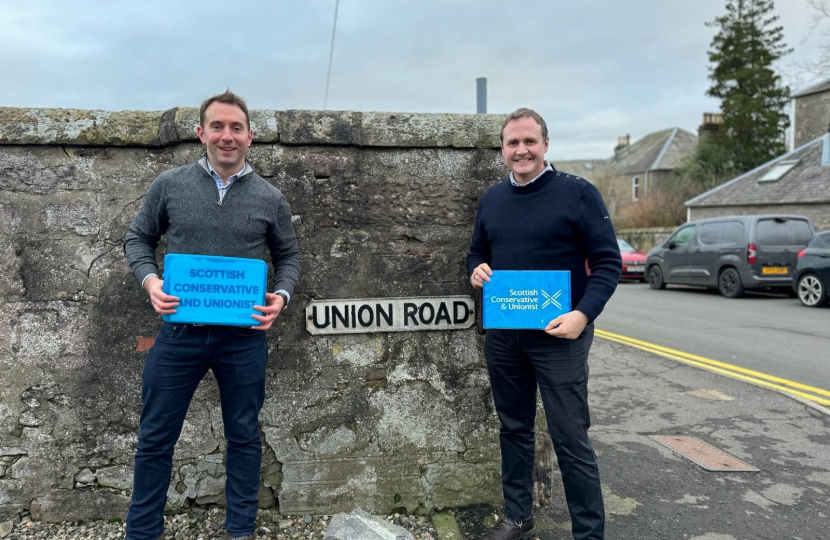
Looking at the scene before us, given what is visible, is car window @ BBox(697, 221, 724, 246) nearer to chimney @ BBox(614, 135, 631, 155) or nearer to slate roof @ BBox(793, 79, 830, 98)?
slate roof @ BBox(793, 79, 830, 98)

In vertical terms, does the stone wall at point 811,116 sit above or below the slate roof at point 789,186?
above

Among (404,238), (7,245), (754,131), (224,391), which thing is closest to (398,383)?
(404,238)

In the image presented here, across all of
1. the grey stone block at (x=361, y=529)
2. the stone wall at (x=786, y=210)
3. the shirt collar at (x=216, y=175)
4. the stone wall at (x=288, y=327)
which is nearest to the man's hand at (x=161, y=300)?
the shirt collar at (x=216, y=175)

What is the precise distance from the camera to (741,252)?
13055mm

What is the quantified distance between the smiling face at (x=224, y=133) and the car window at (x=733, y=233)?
517 inches

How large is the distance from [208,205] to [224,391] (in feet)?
2.65

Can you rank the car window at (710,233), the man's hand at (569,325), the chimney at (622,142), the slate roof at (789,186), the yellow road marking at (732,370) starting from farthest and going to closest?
the chimney at (622,142)
the slate roof at (789,186)
the car window at (710,233)
the yellow road marking at (732,370)
the man's hand at (569,325)

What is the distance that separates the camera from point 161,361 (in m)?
2.52

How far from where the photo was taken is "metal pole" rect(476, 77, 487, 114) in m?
6.92

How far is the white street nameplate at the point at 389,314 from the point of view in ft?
10.4

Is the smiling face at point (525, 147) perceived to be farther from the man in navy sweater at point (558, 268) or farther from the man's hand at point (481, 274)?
the man's hand at point (481, 274)

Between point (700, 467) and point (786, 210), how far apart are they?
2052 cm

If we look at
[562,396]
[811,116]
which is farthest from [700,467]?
[811,116]

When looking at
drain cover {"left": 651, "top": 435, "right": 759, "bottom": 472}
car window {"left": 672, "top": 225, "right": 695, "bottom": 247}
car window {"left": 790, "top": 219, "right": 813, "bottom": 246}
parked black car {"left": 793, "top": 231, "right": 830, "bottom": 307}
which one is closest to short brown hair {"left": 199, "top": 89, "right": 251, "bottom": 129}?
drain cover {"left": 651, "top": 435, "right": 759, "bottom": 472}
